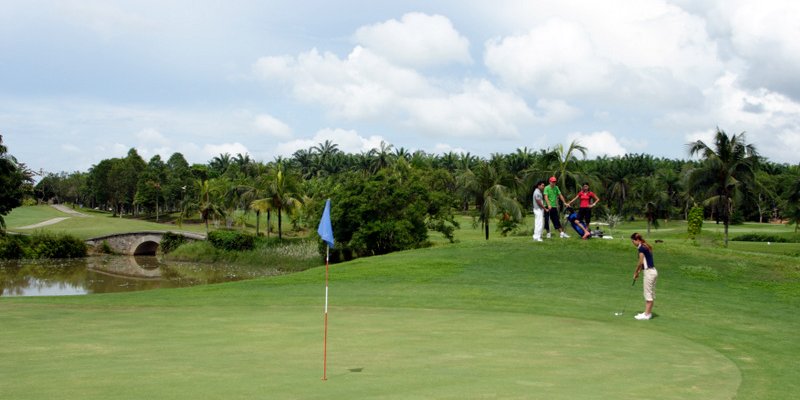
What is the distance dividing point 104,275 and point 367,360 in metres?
48.9

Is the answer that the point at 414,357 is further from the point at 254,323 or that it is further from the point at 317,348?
the point at 254,323

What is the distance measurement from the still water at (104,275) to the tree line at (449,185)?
8366 mm

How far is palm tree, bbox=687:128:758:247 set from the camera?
4909 cm

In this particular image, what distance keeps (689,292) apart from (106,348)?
19.8 metres

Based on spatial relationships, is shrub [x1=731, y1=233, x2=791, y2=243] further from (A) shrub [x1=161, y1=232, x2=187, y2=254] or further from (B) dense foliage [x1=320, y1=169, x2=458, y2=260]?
(A) shrub [x1=161, y1=232, x2=187, y2=254]

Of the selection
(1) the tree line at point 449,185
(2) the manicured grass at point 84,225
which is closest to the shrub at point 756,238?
(1) the tree line at point 449,185

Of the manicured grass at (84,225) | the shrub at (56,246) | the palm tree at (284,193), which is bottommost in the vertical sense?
the shrub at (56,246)

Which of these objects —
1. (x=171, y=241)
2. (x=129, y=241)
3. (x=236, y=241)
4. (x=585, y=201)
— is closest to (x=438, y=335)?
(x=585, y=201)

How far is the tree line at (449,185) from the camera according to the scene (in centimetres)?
4988

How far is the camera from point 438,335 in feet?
53.5

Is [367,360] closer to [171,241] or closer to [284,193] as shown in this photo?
[284,193]

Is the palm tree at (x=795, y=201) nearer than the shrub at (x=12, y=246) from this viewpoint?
No

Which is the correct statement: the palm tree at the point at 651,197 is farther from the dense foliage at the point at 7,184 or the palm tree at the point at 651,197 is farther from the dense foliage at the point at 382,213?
the dense foliage at the point at 7,184

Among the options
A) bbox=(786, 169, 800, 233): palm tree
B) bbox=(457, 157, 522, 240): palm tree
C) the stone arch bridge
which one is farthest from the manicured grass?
bbox=(786, 169, 800, 233): palm tree
